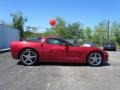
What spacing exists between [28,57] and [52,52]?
1084 millimetres

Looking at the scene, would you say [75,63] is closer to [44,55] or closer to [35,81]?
[44,55]

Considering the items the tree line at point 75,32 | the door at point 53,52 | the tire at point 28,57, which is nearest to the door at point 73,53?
the door at point 53,52

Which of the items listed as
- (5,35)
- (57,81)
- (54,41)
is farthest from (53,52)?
(5,35)

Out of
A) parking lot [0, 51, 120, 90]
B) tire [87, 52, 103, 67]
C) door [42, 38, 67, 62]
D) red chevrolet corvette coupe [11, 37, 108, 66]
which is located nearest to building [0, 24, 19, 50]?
red chevrolet corvette coupe [11, 37, 108, 66]

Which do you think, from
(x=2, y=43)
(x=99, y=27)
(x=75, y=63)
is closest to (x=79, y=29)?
(x=99, y=27)

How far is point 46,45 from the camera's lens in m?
13.0

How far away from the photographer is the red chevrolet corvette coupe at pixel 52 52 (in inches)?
509

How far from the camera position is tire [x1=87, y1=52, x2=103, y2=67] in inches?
518

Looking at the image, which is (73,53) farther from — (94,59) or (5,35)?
(5,35)

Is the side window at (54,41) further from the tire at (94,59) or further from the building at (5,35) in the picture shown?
the building at (5,35)

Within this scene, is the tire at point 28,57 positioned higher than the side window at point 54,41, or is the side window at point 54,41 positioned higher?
the side window at point 54,41

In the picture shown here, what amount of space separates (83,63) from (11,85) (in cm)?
621

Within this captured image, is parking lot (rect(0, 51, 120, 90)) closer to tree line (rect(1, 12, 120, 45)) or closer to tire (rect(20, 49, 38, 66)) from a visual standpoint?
tire (rect(20, 49, 38, 66))

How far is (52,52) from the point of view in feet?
42.5
